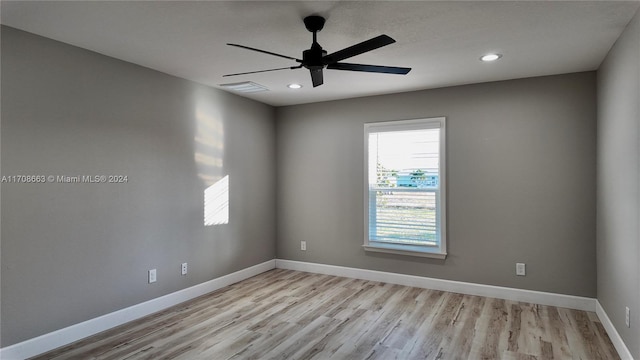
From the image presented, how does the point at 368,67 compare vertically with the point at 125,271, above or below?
above

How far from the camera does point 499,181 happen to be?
4117 millimetres

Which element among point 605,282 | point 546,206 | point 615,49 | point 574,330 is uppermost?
point 615,49

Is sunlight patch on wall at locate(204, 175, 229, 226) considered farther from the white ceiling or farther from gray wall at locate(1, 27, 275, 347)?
the white ceiling

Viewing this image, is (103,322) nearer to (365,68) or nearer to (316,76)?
(316,76)

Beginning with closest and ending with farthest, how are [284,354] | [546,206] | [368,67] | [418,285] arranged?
→ [368,67] < [284,354] < [546,206] < [418,285]

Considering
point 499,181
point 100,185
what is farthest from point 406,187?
point 100,185

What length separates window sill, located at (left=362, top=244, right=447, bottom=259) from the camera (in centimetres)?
442

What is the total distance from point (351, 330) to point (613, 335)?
2.11m

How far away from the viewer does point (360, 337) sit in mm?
3119

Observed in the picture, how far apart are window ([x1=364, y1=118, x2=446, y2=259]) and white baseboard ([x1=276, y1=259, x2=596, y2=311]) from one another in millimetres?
326

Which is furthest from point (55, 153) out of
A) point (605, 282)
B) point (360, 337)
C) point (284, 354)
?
point (605, 282)

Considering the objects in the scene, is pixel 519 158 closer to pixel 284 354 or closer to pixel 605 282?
pixel 605 282

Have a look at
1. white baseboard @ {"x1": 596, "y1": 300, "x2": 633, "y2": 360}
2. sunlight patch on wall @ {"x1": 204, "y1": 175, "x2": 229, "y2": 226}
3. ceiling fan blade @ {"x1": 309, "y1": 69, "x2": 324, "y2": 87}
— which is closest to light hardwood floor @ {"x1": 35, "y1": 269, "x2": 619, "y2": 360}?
white baseboard @ {"x1": 596, "y1": 300, "x2": 633, "y2": 360}

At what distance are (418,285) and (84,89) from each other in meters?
4.09
